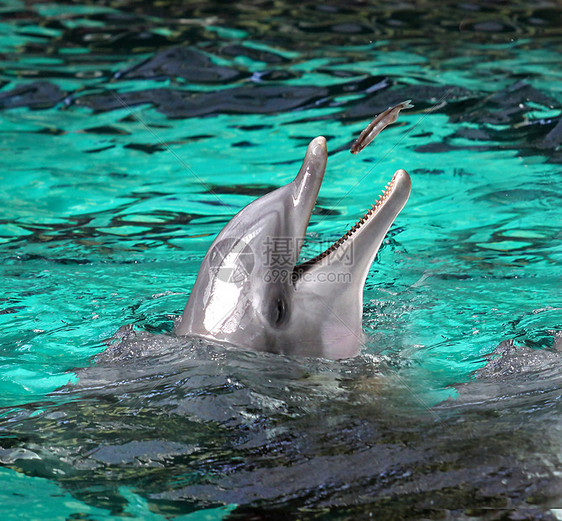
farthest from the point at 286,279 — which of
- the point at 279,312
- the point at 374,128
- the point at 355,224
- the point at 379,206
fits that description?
the point at 374,128

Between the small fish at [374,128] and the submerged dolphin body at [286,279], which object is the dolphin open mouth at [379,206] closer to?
the submerged dolphin body at [286,279]

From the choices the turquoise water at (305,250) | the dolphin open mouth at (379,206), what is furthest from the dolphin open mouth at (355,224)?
the turquoise water at (305,250)

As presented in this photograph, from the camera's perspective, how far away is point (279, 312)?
13.4 feet

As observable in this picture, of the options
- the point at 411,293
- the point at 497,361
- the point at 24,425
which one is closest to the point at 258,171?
the point at 411,293

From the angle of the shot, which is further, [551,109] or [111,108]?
[111,108]

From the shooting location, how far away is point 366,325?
4.97 metres

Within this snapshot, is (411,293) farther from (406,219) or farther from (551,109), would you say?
(551,109)

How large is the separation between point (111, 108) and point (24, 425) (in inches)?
298

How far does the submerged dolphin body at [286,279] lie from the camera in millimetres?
4062

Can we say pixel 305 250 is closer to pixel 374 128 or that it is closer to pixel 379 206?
pixel 374 128

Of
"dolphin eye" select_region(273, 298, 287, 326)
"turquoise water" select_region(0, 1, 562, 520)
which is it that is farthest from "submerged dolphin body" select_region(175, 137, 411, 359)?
"turquoise water" select_region(0, 1, 562, 520)

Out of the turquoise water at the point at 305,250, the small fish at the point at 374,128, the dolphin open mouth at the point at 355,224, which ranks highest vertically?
the small fish at the point at 374,128

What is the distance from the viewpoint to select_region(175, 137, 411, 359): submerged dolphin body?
13.3 feet

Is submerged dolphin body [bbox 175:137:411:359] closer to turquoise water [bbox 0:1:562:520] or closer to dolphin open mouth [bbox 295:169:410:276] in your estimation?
dolphin open mouth [bbox 295:169:410:276]
